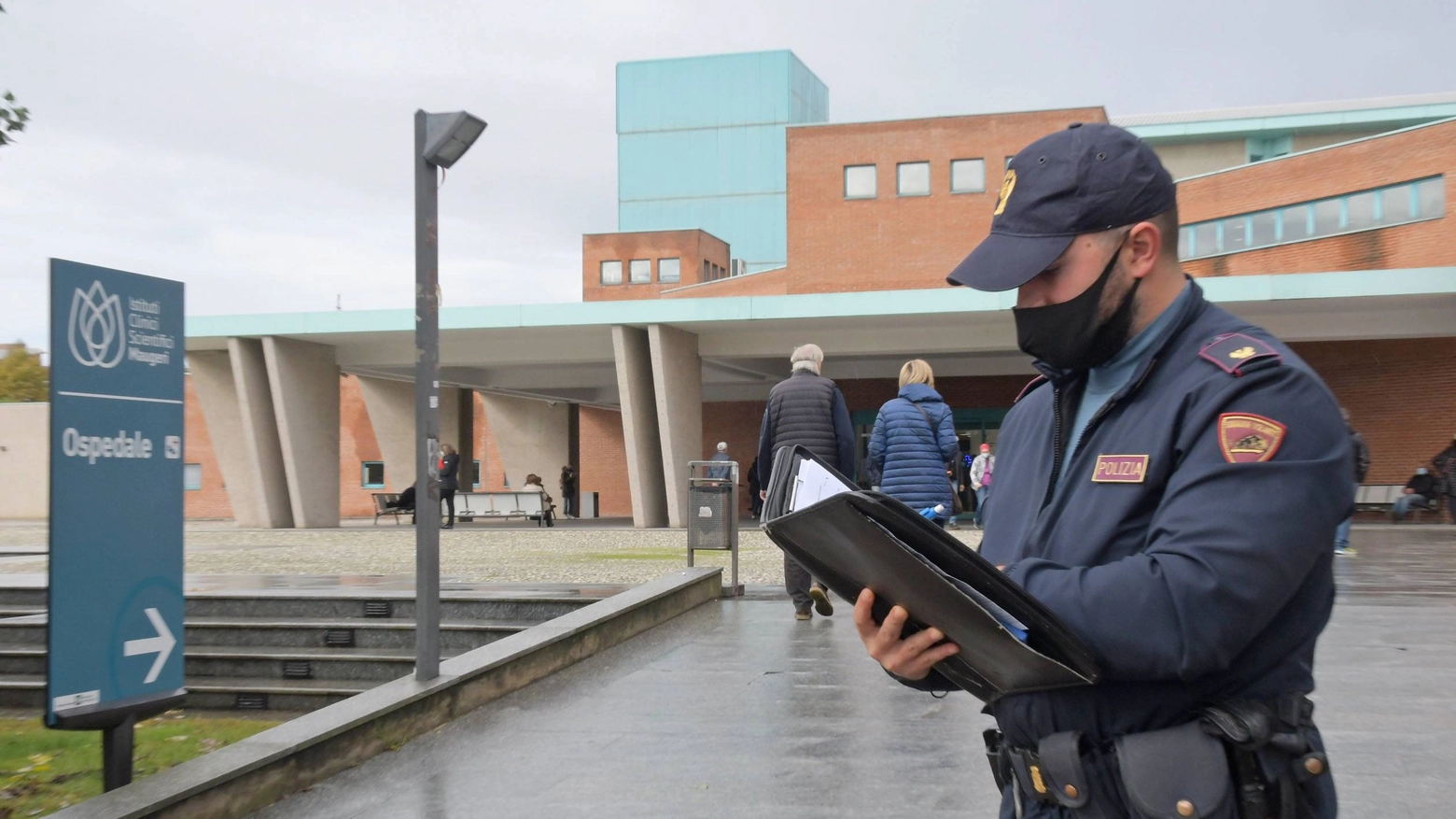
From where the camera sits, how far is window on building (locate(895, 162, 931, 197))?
3978 cm

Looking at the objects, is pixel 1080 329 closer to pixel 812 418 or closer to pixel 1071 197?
pixel 1071 197

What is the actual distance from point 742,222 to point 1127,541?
2709 inches

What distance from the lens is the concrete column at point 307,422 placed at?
28219 millimetres

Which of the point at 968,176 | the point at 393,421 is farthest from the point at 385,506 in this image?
the point at 968,176

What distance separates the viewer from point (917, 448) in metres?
8.62

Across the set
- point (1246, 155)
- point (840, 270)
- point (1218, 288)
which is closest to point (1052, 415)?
point (1218, 288)

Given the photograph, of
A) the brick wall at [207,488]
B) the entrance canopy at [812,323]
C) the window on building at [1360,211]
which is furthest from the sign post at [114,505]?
the brick wall at [207,488]

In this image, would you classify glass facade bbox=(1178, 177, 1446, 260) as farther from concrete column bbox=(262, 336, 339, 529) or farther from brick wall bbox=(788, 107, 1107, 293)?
concrete column bbox=(262, 336, 339, 529)

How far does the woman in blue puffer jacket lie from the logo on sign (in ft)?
16.3

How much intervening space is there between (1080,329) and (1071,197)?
Result: 0.18m

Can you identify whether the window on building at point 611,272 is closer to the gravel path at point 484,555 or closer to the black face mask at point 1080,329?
→ the gravel path at point 484,555

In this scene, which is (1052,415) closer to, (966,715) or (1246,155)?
(966,715)

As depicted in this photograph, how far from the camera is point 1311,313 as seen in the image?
2561cm

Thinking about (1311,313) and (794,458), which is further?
(1311,313)
